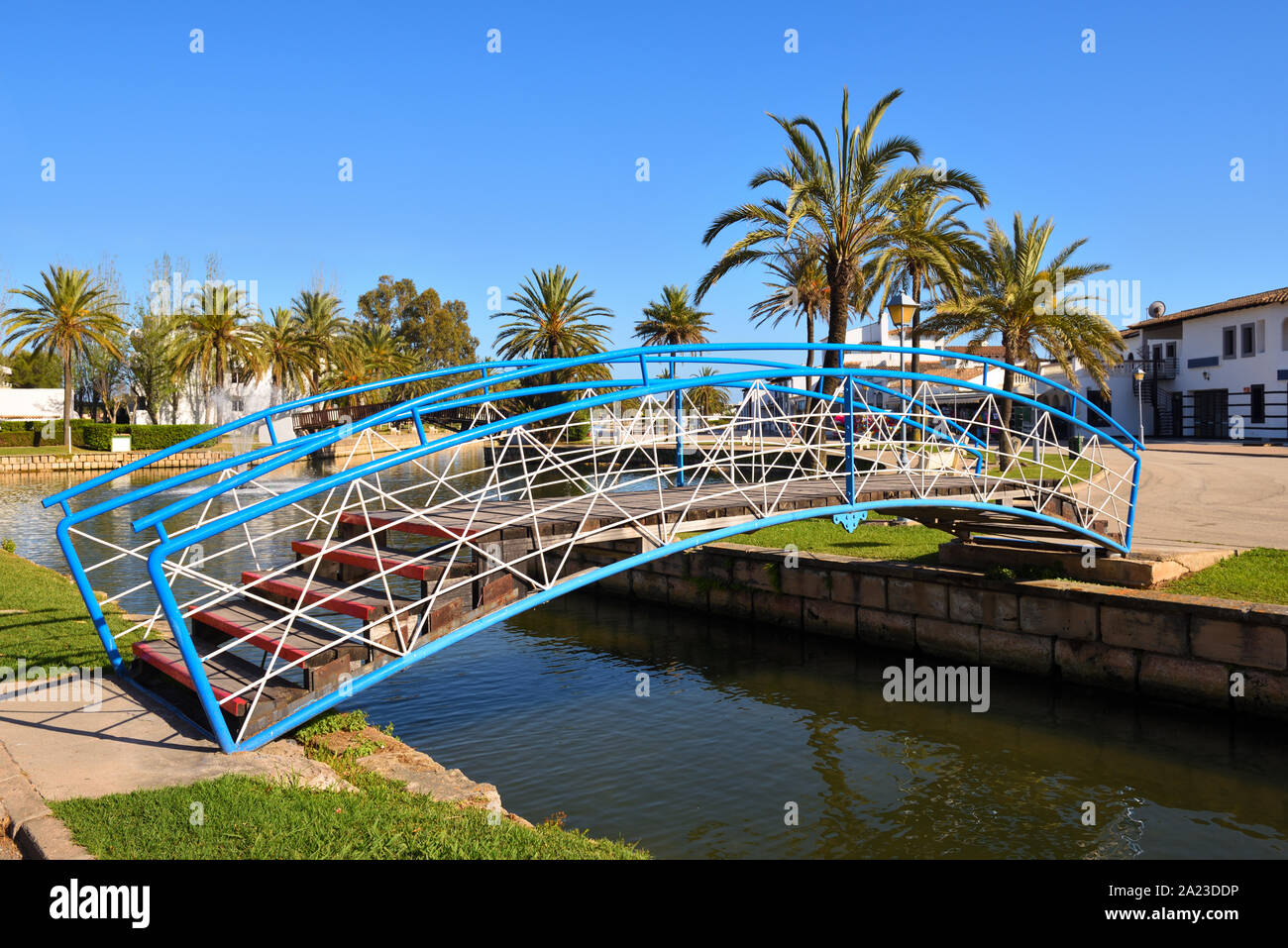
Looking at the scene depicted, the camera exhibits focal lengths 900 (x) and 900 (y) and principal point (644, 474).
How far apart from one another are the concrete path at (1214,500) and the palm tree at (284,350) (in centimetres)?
4409

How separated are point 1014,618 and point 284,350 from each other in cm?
4903

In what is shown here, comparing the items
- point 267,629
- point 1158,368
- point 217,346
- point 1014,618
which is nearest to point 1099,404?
point 1158,368

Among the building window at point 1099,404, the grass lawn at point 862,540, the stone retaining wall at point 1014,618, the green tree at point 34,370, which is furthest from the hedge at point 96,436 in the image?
the building window at point 1099,404

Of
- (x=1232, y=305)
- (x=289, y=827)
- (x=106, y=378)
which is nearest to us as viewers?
(x=289, y=827)

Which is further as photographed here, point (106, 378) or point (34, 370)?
point (34, 370)

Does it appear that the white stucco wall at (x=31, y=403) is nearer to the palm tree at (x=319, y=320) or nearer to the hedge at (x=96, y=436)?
the hedge at (x=96, y=436)

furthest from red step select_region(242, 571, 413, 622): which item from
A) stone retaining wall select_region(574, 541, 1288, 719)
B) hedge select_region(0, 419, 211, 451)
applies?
hedge select_region(0, 419, 211, 451)

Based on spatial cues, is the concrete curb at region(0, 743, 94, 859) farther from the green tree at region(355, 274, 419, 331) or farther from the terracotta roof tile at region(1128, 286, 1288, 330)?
the green tree at region(355, 274, 419, 331)

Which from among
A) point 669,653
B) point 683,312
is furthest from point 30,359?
point 669,653

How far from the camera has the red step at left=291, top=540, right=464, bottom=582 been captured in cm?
689

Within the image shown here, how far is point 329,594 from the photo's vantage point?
23.2 feet

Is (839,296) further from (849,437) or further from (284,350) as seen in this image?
(284,350)

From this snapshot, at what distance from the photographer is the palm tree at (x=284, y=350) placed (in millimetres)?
51750

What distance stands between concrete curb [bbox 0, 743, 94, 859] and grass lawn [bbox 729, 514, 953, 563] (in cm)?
1073
